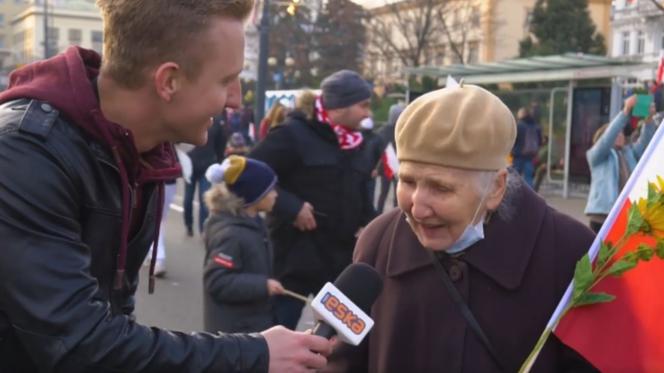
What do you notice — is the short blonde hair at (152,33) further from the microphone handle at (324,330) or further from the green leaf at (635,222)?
the green leaf at (635,222)

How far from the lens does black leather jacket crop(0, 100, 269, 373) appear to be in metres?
1.70

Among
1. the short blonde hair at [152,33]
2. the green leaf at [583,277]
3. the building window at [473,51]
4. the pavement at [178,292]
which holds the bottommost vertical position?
the pavement at [178,292]

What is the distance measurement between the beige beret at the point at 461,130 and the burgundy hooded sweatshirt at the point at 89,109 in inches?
25.9

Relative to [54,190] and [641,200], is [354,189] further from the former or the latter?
[54,190]

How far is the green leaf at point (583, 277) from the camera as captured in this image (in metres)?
2.10

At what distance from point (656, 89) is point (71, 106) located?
11.8 m

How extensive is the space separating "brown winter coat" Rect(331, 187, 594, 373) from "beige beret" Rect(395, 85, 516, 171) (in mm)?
250

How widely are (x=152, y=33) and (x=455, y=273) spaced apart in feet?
3.48

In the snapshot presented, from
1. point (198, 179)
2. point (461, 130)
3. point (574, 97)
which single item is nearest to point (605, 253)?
point (461, 130)

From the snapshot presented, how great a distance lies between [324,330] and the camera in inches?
79.1

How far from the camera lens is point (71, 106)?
1878mm

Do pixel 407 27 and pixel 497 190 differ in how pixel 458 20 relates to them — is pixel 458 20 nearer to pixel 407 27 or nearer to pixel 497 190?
pixel 407 27

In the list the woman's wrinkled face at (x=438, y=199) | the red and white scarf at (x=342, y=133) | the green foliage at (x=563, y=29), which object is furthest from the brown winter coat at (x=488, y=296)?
the green foliage at (x=563, y=29)

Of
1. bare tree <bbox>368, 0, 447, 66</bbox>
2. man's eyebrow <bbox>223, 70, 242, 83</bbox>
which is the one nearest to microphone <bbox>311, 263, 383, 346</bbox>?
man's eyebrow <bbox>223, 70, 242, 83</bbox>
